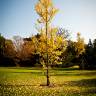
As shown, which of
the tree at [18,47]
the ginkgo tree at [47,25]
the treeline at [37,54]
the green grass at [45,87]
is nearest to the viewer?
the green grass at [45,87]

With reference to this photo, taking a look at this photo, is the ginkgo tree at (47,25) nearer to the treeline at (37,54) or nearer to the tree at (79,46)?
the treeline at (37,54)

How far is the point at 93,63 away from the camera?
256 feet

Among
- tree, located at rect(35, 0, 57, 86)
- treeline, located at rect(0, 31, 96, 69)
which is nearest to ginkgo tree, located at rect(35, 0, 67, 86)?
tree, located at rect(35, 0, 57, 86)

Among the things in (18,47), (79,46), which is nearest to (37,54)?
(79,46)

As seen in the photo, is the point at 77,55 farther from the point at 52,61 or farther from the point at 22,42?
the point at 52,61

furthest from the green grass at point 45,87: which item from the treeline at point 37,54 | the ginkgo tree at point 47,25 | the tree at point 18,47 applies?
the tree at point 18,47

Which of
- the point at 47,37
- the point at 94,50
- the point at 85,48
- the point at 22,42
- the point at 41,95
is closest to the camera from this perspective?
the point at 41,95

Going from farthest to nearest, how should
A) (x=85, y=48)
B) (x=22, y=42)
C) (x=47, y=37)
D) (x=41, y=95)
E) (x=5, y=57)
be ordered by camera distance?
(x=22, y=42) → (x=5, y=57) → (x=85, y=48) → (x=47, y=37) → (x=41, y=95)

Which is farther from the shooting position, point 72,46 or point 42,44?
point 72,46

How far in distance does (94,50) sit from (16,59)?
28123 mm

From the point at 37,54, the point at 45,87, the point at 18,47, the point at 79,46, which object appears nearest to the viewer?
the point at 45,87

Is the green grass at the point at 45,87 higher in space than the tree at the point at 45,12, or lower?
lower

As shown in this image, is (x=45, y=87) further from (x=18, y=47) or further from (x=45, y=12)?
(x=18, y=47)

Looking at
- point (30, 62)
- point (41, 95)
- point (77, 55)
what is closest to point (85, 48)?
point (77, 55)
